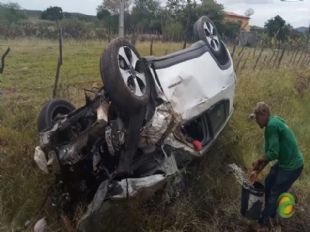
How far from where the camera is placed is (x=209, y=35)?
5309mm

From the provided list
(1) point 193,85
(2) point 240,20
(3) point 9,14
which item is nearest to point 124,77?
(1) point 193,85

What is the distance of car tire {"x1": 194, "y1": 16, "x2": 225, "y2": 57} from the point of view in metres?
5.12

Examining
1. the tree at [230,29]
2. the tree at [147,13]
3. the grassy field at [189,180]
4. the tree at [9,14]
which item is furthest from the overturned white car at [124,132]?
the tree at [9,14]

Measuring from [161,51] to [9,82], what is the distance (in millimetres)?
6567

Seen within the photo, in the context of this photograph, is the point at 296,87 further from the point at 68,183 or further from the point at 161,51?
the point at 68,183

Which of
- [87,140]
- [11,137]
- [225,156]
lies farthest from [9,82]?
[87,140]

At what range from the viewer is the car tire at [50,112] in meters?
4.11

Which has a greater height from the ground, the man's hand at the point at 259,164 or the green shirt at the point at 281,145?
the green shirt at the point at 281,145

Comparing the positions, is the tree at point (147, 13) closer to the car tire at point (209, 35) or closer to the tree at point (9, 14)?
the tree at point (9, 14)

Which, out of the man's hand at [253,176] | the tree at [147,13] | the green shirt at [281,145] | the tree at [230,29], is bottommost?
the tree at [230,29]

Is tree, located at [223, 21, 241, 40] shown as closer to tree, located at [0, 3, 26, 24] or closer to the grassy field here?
tree, located at [0, 3, 26, 24]

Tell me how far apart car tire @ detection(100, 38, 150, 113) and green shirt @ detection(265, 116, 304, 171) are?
1394mm

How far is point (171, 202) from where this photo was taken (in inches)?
158

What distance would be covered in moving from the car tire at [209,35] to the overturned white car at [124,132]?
0.93 m
